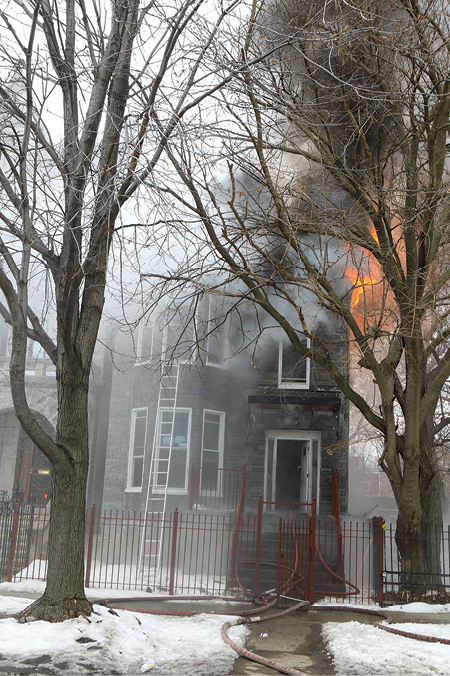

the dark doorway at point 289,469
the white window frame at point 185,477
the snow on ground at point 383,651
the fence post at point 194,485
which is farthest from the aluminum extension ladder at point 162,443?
the snow on ground at point 383,651

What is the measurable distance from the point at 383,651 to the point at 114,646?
3.05 m

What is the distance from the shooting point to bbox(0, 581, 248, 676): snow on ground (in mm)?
5438

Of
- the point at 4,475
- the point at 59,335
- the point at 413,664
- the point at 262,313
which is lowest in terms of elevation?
the point at 413,664

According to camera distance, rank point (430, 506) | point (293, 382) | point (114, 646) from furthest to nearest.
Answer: point (293, 382)
point (430, 506)
point (114, 646)

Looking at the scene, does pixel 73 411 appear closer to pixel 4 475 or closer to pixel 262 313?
pixel 262 313

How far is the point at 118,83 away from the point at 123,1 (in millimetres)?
1039

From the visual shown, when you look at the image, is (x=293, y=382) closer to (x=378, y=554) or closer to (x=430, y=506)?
(x=430, y=506)

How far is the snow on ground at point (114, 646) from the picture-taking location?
Answer: 17.8 feet

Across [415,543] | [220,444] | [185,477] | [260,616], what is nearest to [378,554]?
[415,543]

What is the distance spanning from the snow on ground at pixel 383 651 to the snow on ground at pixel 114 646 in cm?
123

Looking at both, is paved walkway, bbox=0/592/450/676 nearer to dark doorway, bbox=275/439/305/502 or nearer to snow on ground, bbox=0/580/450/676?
snow on ground, bbox=0/580/450/676

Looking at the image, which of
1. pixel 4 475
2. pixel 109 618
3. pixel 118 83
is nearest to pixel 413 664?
pixel 109 618

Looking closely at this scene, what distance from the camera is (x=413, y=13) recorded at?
9281 mm

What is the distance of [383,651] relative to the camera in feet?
21.4
